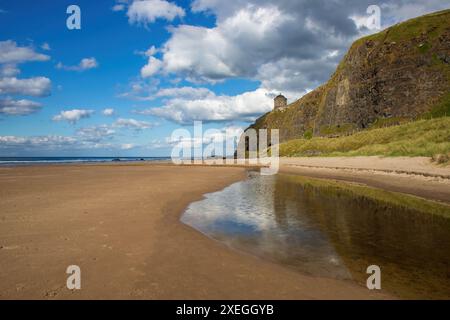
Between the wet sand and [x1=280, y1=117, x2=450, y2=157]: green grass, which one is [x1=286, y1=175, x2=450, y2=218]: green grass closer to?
the wet sand

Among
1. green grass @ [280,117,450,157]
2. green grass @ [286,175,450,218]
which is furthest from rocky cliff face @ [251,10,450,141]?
green grass @ [286,175,450,218]

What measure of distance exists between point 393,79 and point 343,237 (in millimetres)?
79743

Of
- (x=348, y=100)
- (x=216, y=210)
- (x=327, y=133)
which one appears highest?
(x=348, y=100)

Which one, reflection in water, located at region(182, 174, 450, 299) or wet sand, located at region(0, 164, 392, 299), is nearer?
wet sand, located at region(0, 164, 392, 299)

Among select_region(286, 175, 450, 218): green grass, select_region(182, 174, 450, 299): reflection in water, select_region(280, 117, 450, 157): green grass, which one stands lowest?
select_region(182, 174, 450, 299): reflection in water

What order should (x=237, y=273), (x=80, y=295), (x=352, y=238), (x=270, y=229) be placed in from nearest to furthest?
1. (x=80, y=295)
2. (x=237, y=273)
3. (x=352, y=238)
4. (x=270, y=229)

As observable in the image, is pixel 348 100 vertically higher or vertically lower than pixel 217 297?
higher

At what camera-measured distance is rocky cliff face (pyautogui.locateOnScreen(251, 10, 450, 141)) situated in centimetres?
6962

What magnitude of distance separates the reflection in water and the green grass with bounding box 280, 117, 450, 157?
19669 millimetres

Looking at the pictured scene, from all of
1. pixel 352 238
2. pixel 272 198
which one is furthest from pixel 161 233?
pixel 272 198

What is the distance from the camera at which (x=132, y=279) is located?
6.63 meters

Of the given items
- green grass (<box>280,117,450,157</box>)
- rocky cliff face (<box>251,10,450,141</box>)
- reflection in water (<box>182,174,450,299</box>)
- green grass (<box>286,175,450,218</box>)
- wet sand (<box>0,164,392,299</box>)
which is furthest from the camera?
rocky cliff face (<box>251,10,450,141</box>)
